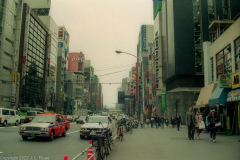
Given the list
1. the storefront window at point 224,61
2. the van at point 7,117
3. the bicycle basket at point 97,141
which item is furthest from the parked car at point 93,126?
the van at point 7,117

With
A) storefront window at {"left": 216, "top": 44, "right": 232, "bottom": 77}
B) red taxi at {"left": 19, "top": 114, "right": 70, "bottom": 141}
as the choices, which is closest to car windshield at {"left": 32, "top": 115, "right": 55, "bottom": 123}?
red taxi at {"left": 19, "top": 114, "right": 70, "bottom": 141}

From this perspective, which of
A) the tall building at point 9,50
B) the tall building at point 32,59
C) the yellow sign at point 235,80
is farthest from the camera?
the tall building at point 32,59

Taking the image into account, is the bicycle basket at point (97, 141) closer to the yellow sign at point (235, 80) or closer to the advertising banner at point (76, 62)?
the yellow sign at point (235, 80)

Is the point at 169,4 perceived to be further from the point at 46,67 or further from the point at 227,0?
the point at 46,67

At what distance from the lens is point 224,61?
22.1m

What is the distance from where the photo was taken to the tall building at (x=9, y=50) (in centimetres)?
5000

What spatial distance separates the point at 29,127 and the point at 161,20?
47.9m

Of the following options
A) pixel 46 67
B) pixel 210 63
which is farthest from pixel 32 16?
pixel 210 63

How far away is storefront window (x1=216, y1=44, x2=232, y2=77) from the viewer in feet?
68.6

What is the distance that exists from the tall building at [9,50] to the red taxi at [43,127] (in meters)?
36.7

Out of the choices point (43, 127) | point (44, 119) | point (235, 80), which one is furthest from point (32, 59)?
point (235, 80)

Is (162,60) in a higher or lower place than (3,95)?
higher

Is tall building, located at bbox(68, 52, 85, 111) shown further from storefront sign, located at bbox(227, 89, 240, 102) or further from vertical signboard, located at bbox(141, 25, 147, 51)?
storefront sign, located at bbox(227, 89, 240, 102)

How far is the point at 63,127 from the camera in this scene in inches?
649
